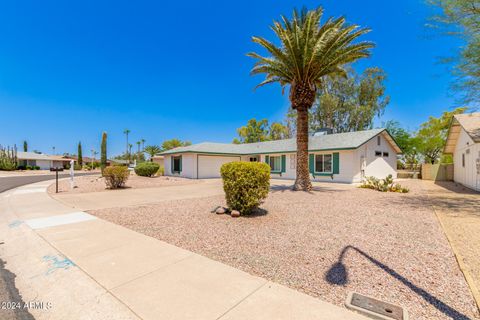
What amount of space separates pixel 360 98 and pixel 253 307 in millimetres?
35954

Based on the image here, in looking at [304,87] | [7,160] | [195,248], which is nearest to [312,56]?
[304,87]

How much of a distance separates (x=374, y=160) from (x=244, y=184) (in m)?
16.3

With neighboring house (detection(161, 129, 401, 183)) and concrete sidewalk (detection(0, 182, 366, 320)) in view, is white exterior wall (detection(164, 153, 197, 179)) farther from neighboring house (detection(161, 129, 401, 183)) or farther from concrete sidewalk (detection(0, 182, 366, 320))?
concrete sidewalk (detection(0, 182, 366, 320))

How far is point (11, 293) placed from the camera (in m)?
2.94

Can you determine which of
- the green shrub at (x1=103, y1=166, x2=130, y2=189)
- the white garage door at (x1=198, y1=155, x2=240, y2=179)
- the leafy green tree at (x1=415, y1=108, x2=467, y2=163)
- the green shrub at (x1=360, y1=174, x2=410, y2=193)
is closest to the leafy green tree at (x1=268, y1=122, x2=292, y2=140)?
the leafy green tree at (x1=415, y1=108, x2=467, y2=163)

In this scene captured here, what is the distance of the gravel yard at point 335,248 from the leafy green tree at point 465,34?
6.25 m

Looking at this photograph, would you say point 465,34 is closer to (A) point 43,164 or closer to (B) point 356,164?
(B) point 356,164

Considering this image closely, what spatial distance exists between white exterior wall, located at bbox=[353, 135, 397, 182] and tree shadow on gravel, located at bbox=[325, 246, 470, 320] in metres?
14.6

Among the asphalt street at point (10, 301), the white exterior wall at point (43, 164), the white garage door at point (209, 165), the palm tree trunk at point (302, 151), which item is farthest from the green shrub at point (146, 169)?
the white exterior wall at point (43, 164)

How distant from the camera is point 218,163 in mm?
24125

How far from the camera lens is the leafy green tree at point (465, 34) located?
341 inches

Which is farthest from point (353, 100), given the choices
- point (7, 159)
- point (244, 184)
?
point (7, 159)

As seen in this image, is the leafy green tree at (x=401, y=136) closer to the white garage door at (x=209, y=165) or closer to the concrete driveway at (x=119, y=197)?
the white garage door at (x=209, y=165)

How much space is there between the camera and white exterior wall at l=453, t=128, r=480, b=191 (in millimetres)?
13181
